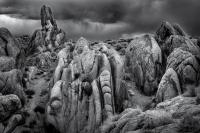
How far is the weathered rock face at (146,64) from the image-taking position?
5572 cm

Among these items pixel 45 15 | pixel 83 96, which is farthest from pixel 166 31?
pixel 45 15

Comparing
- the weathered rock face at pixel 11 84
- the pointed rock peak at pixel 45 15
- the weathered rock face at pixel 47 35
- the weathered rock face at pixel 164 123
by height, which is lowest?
the weathered rock face at pixel 164 123

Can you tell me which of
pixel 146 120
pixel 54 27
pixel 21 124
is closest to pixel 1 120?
pixel 21 124

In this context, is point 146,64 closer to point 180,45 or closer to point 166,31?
point 180,45

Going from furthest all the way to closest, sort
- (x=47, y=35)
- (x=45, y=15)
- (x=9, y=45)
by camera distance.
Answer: (x=45, y=15), (x=47, y=35), (x=9, y=45)

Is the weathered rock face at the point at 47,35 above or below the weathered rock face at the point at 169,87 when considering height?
above

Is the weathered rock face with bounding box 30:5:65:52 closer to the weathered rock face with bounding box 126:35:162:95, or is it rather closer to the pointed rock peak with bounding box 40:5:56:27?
the pointed rock peak with bounding box 40:5:56:27

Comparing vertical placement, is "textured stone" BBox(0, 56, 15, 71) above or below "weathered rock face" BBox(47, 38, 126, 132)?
above

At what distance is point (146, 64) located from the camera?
57438 millimetres

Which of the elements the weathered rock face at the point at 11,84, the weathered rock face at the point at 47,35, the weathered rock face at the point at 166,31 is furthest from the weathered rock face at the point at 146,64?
the weathered rock face at the point at 47,35

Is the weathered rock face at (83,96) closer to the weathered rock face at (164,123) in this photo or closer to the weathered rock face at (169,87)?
the weathered rock face at (169,87)

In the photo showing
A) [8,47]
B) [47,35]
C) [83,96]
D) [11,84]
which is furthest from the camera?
[47,35]

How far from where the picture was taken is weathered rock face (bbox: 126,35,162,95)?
183 feet

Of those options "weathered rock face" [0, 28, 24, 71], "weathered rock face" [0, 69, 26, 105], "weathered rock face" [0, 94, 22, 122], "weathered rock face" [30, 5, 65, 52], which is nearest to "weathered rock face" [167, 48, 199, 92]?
"weathered rock face" [0, 94, 22, 122]
